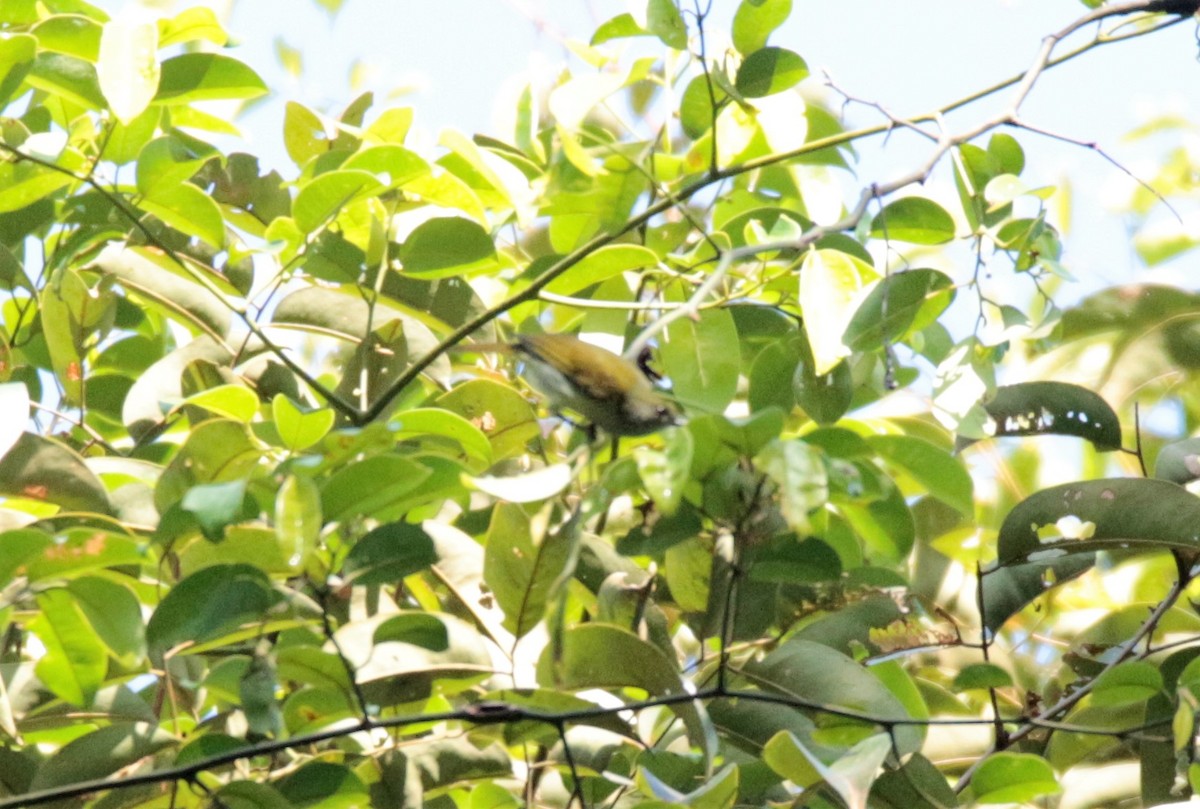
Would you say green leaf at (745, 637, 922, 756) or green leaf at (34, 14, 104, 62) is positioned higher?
green leaf at (34, 14, 104, 62)

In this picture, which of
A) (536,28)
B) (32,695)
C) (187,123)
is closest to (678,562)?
(32,695)

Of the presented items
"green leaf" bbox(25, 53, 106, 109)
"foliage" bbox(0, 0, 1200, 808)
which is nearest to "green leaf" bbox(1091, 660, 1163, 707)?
"foliage" bbox(0, 0, 1200, 808)

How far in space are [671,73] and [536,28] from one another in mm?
863

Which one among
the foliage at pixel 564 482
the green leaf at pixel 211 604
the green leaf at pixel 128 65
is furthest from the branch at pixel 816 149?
the green leaf at pixel 128 65

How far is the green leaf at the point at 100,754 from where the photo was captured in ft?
3.12

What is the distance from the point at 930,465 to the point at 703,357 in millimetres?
210

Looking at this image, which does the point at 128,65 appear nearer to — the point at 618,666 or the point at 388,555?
the point at 388,555

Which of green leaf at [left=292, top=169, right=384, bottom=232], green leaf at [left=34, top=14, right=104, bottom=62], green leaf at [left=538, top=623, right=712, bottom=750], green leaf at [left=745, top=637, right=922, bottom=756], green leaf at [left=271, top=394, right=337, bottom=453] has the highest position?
green leaf at [left=34, top=14, right=104, bottom=62]

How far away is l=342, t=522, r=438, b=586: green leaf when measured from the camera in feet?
2.89

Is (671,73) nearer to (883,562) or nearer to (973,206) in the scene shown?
(973,206)

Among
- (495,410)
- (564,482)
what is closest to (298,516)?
(564,482)

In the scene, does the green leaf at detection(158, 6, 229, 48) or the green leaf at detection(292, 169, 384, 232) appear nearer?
the green leaf at detection(292, 169, 384, 232)

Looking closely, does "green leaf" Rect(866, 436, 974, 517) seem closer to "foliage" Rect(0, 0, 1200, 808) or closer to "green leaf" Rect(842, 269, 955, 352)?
"foliage" Rect(0, 0, 1200, 808)

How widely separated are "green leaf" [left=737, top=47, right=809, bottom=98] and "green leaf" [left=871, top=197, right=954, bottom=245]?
5.3 inches
